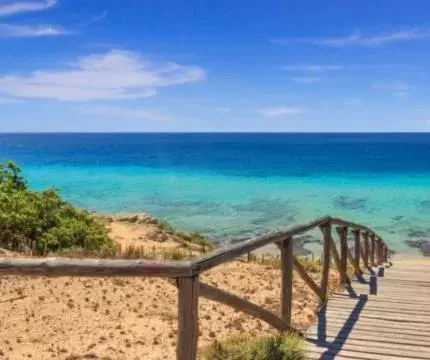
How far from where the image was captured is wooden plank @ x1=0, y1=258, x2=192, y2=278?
153 inches

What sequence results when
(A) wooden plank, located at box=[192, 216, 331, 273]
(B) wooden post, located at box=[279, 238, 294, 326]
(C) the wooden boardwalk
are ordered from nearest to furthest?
(A) wooden plank, located at box=[192, 216, 331, 273] → (C) the wooden boardwalk → (B) wooden post, located at box=[279, 238, 294, 326]

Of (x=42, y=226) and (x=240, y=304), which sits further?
(x=42, y=226)

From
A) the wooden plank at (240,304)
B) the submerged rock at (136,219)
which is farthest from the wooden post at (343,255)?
the submerged rock at (136,219)

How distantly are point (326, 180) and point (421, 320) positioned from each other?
59.1m

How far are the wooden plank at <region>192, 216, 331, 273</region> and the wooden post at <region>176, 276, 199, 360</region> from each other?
0.41ft

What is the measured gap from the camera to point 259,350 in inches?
203

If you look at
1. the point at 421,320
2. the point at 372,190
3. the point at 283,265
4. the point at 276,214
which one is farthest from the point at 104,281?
the point at 372,190

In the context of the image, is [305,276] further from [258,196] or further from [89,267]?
[258,196]

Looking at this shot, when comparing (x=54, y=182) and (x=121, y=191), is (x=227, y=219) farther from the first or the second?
(x=54, y=182)

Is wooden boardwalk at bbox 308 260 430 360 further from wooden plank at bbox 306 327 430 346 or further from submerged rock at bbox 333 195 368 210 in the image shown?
submerged rock at bbox 333 195 368 210

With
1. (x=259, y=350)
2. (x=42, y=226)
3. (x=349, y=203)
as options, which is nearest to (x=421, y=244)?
(x=349, y=203)

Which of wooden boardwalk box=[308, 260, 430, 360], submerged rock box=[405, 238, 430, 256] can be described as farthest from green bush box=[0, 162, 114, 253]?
submerged rock box=[405, 238, 430, 256]

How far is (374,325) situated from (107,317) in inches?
135

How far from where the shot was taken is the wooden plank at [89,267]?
3889 millimetres
